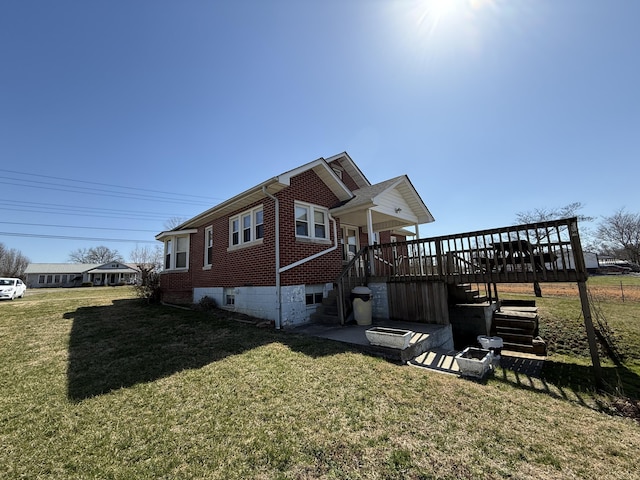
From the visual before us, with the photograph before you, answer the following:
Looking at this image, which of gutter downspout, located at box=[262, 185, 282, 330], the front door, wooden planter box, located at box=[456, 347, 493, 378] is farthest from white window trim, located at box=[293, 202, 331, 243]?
wooden planter box, located at box=[456, 347, 493, 378]

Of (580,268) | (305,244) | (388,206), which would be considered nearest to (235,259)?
(305,244)

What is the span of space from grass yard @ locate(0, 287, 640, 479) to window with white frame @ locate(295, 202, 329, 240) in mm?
4848

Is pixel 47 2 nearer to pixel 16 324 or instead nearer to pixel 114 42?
pixel 114 42

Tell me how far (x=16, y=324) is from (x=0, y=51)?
34.2 ft

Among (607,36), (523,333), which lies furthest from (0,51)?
(523,333)

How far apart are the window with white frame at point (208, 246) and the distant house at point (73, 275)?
48246 mm

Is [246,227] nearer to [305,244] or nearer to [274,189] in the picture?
[274,189]

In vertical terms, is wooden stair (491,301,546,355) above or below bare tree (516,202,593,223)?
below

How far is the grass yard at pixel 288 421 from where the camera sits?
2.42 meters

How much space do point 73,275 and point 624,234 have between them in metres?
103

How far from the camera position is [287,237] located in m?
8.90

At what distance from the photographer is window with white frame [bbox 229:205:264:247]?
32.0ft

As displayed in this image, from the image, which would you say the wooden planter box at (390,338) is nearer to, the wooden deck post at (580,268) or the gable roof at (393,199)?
the wooden deck post at (580,268)

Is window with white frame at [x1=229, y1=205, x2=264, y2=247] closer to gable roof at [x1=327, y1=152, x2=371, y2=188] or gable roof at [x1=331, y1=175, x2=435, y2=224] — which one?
gable roof at [x1=331, y1=175, x2=435, y2=224]
